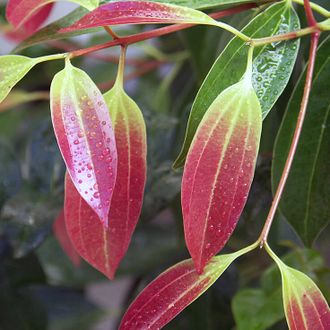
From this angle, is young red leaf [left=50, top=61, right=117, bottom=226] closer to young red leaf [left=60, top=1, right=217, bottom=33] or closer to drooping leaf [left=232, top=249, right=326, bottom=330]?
young red leaf [left=60, top=1, right=217, bottom=33]

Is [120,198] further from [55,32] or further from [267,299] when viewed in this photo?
[267,299]

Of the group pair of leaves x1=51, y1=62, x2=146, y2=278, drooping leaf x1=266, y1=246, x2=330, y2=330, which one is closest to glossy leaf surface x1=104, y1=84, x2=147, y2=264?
pair of leaves x1=51, y1=62, x2=146, y2=278

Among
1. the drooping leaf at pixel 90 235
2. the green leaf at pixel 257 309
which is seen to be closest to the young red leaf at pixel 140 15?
the drooping leaf at pixel 90 235

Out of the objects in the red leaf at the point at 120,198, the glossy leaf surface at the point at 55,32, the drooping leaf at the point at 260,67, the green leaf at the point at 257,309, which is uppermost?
the glossy leaf surface at the point at 55,32

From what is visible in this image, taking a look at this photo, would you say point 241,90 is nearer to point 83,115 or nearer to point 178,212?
point 83,115

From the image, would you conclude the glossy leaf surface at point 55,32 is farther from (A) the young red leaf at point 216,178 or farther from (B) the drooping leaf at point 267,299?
(B) the drooping leaf at point 267,299

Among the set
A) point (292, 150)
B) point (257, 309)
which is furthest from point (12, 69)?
point (257, 309)
